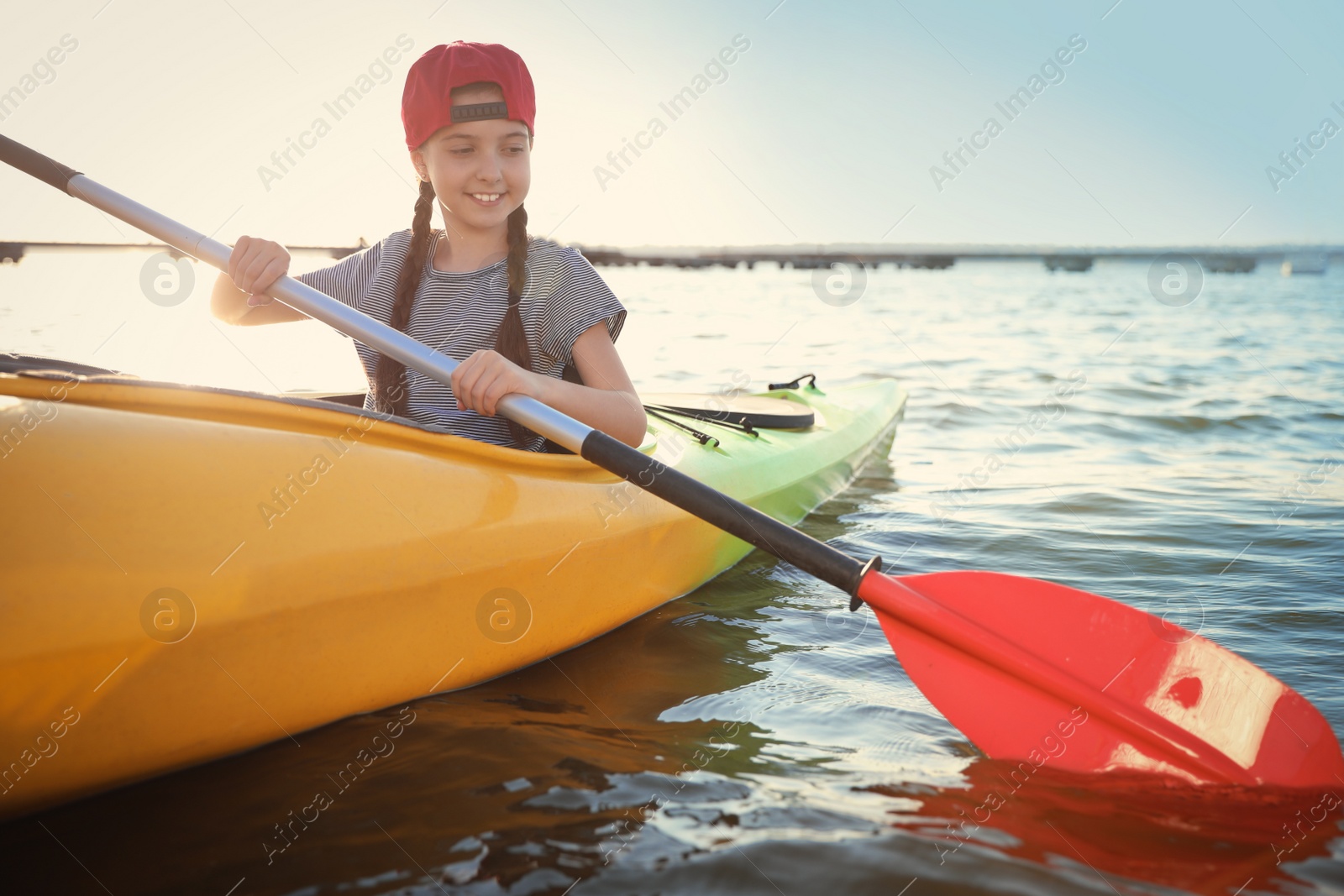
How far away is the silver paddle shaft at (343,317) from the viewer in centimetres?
192

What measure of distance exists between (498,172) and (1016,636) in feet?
5.14

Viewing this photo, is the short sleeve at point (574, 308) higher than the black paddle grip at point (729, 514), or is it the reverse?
the short sleeve at point (574, 308)

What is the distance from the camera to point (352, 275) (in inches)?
95.2

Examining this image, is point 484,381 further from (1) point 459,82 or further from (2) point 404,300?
(1) point 459,82

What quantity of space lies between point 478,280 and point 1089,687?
165cm

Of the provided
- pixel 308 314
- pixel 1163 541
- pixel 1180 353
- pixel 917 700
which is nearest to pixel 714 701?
pixel 917 700

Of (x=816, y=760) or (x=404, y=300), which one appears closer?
(x=816, y=760)

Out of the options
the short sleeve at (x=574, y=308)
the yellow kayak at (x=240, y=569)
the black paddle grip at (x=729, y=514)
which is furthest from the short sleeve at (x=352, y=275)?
the black paddle grip at (x=729, y=514)

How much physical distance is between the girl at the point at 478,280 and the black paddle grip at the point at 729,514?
0.26 metres

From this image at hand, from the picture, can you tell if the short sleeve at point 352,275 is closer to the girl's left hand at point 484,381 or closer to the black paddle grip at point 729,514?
the girl's left hand at point 484,381

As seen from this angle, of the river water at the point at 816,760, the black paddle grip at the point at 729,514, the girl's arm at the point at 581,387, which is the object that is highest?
the girl's arm at the point at 581,387

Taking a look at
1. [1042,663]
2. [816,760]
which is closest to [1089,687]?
[1042,663]

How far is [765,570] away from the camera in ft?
10.6

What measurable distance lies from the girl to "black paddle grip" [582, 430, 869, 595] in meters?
0.26
